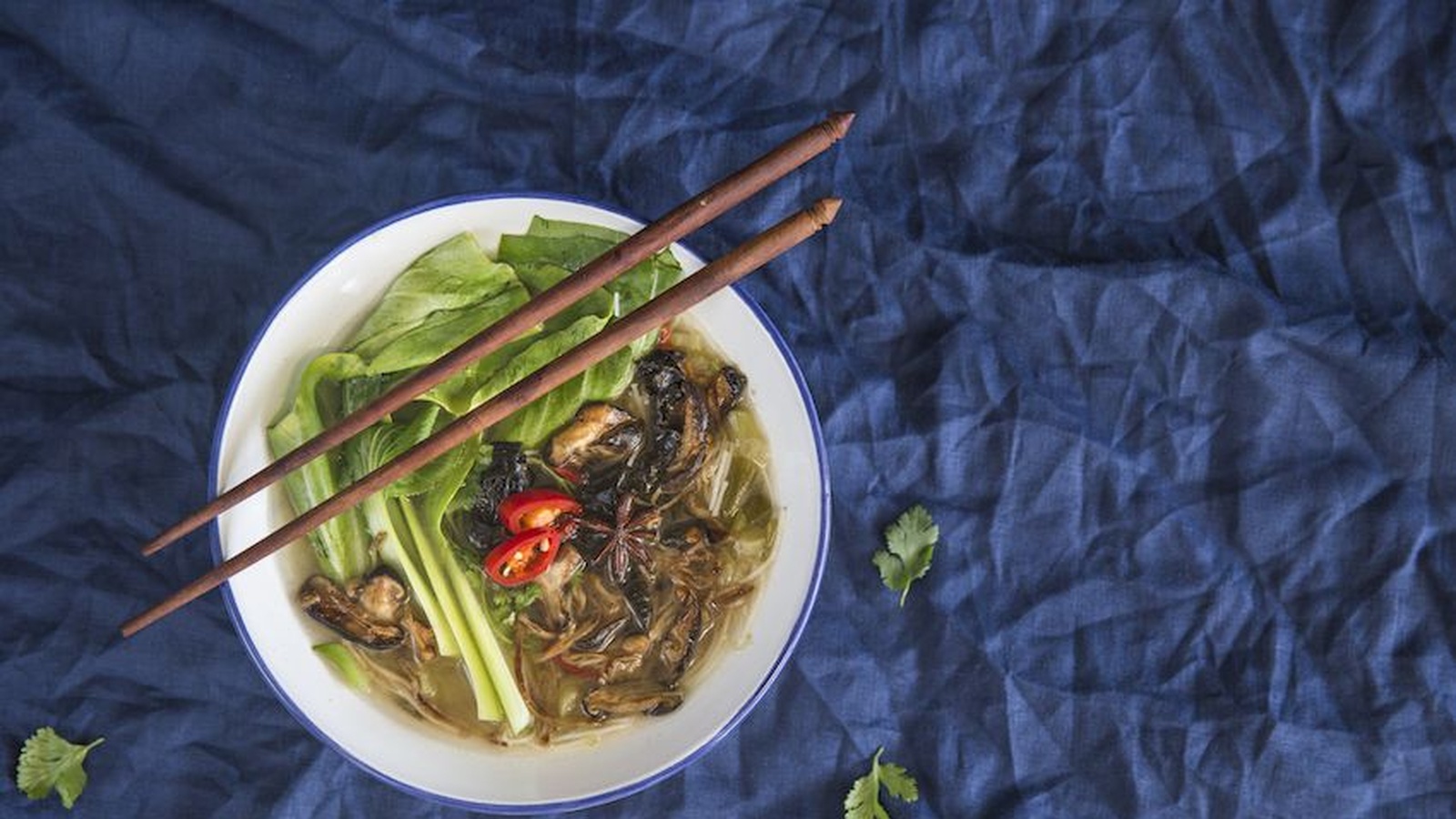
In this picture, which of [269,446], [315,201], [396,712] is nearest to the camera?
[269,446]

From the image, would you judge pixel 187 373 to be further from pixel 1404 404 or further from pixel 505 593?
pixel 1404 404

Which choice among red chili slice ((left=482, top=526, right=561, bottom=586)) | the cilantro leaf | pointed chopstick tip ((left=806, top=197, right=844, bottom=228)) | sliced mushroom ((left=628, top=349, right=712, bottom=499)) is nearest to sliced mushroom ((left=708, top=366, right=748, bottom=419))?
sliced mushroom ((left=628, top=349, right=712, bottom=499))

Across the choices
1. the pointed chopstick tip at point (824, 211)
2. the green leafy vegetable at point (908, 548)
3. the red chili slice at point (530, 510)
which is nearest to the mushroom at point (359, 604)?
the red chili slice at point (530, 510)

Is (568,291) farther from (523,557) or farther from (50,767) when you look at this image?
(50,767)

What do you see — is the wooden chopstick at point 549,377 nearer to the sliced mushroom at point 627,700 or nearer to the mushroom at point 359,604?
the mushroom at point 359,604

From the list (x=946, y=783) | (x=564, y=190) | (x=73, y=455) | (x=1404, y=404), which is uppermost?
(x=564, y=190)

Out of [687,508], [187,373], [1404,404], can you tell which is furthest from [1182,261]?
[187,373]
